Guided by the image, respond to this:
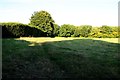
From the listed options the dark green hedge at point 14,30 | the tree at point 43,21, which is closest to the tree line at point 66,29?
the tree at point 43,21

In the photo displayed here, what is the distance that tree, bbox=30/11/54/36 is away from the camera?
1900 inches

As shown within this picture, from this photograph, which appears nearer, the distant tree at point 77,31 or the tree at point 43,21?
Answer: the tree at point 43,21

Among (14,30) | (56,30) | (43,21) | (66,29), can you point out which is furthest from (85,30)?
(14,30)

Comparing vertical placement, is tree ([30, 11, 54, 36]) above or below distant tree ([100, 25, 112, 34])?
above

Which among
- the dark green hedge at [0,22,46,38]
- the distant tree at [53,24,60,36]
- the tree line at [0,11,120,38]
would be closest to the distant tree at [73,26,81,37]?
the tree line at [0,11,120,38]

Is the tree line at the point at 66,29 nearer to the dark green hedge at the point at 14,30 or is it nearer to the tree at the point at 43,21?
the tree at the point at 43,21

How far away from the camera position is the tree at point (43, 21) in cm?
4825

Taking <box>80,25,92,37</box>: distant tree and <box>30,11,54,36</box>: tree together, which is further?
<box>80,25,92,37</box>: distant tree

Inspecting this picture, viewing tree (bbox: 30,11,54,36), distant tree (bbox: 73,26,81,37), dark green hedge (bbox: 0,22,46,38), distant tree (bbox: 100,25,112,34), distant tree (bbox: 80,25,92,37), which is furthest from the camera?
distant tree (bbox: 100,25,112,34)

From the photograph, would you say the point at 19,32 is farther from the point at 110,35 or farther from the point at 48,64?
the point at 110,35

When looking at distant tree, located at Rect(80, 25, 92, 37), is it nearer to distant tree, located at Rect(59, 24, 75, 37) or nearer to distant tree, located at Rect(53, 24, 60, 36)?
distant tree, located at Rect(59, 24, 75, 37)

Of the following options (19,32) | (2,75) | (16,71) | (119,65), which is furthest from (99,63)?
(19,32)

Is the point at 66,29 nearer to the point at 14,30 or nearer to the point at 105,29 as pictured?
the point at 105,29

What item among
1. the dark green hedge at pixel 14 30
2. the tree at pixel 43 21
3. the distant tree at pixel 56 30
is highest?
the tree at pixel 43 21
